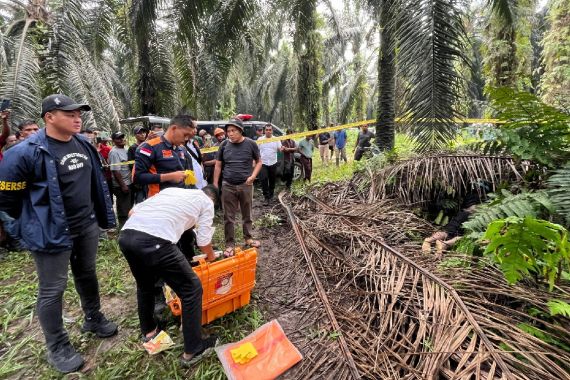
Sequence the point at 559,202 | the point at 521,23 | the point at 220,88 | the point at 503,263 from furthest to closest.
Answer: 1. the point at 220,88
2. the point at 521,23
3. the point at 559,202
4. the point at 503,263

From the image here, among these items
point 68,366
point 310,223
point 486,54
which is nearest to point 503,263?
point 310,223

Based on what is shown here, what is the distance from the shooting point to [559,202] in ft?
8.40

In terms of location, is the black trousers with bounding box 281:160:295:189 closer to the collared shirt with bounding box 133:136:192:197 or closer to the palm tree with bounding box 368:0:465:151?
the palm tree with bounding box 368:0:465:151

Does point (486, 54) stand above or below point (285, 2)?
below

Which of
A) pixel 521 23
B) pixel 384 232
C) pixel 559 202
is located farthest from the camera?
pixel 521 23

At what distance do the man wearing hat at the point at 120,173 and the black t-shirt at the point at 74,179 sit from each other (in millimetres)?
2498

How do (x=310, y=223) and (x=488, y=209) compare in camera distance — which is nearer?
(x=488, y=209)

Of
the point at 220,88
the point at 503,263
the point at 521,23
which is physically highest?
the point at 521,23

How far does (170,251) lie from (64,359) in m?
1.17

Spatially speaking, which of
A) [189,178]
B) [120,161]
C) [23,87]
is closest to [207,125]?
[23,87]

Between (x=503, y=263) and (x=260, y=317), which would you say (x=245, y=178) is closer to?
(x=260, y=317)

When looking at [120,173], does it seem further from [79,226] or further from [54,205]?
[54,205]

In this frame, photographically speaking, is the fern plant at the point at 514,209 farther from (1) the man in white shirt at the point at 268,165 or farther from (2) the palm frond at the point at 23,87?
(2) the palm frond at the point at 23,87

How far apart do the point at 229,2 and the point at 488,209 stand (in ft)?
19.4
